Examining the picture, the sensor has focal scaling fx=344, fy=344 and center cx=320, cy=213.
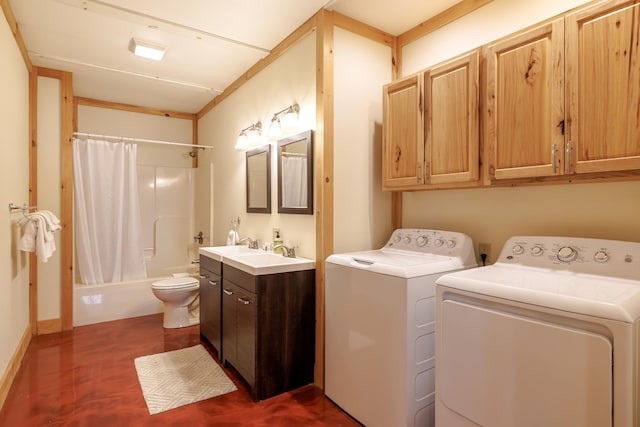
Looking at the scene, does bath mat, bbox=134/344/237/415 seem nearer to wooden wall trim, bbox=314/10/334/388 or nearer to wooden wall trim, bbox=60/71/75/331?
wooden wall trim, bbox=314/10/334/388

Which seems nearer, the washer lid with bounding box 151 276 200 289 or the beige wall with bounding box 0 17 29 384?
the beige wall with bounding box 0 17 29 384

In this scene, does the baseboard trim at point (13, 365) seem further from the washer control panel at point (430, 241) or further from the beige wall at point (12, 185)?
the washer control panel at point (430, 241)

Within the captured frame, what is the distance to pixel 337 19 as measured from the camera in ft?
7.53

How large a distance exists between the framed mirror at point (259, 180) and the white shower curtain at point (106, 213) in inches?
65.1

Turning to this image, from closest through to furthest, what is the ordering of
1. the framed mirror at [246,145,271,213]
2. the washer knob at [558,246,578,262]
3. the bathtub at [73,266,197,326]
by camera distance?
1. the washer knob at [558,246,578,262]
2. the framed mirror at [246,145,271,213]
3. the bathtub at [73,266,197,326]

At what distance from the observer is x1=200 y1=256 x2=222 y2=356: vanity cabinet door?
269 centimetres

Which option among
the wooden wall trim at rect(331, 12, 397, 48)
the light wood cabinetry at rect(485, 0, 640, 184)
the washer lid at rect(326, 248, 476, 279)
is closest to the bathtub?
the washer lid at rect(326, 248, 476, 279)

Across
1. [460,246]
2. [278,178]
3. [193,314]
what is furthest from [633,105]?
[193,314]

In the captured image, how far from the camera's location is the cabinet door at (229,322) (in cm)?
241

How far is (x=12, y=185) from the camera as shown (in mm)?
2453

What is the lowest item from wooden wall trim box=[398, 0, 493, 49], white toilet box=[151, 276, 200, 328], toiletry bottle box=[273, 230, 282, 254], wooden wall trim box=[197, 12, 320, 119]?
white toilet box=[151, 276, 200, 328]

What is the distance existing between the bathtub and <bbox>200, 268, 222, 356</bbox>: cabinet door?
118cm

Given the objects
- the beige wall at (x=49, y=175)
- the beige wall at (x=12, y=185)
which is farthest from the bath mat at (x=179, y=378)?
the beige wall at (x=49, y=175)

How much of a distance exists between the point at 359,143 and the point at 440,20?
95cm
